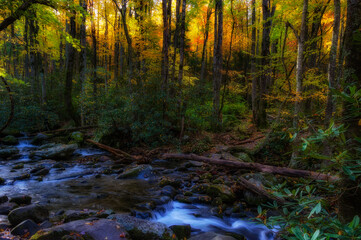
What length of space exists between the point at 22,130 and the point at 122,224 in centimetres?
1581

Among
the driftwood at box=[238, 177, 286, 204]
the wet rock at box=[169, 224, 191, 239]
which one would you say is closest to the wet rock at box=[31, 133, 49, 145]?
the wet rock at box=[169, 224, 191, 239]

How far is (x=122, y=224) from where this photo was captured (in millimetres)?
4113

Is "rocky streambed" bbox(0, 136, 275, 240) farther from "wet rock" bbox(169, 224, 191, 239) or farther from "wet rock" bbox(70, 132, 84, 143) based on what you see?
"wet rock" bbox(70, 132, 84, 143)

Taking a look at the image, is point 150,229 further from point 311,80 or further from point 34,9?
point 311,80

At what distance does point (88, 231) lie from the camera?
11.9ft

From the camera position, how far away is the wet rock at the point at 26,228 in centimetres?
398

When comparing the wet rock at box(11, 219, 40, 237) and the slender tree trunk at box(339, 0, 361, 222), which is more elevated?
the slender tree trunk at box(339, 0, 361, 222)

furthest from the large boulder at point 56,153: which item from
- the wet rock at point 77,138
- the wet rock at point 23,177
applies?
the wet rock at point 23,177

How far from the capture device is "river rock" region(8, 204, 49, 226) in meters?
4.42

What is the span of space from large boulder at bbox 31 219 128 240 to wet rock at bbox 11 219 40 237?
0.76m

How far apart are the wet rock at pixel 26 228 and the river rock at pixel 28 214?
0.39 meters

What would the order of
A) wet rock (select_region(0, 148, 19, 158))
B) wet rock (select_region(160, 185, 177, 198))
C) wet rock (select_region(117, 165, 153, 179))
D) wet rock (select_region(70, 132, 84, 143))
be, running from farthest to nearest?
wet rock (select_region(70, 132, 84, 143)), wet rock (select_region(0, 148, 19, 158)), wet rock (select_region(117, 165, 153, 179)), wet rock (select_region(160, 185, 177, 198))

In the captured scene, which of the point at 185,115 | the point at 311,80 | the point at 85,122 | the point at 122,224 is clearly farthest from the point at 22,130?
the point at 311,80

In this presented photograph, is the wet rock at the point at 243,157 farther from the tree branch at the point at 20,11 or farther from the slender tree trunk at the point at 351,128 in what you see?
the tree branch at the point at 20,11
